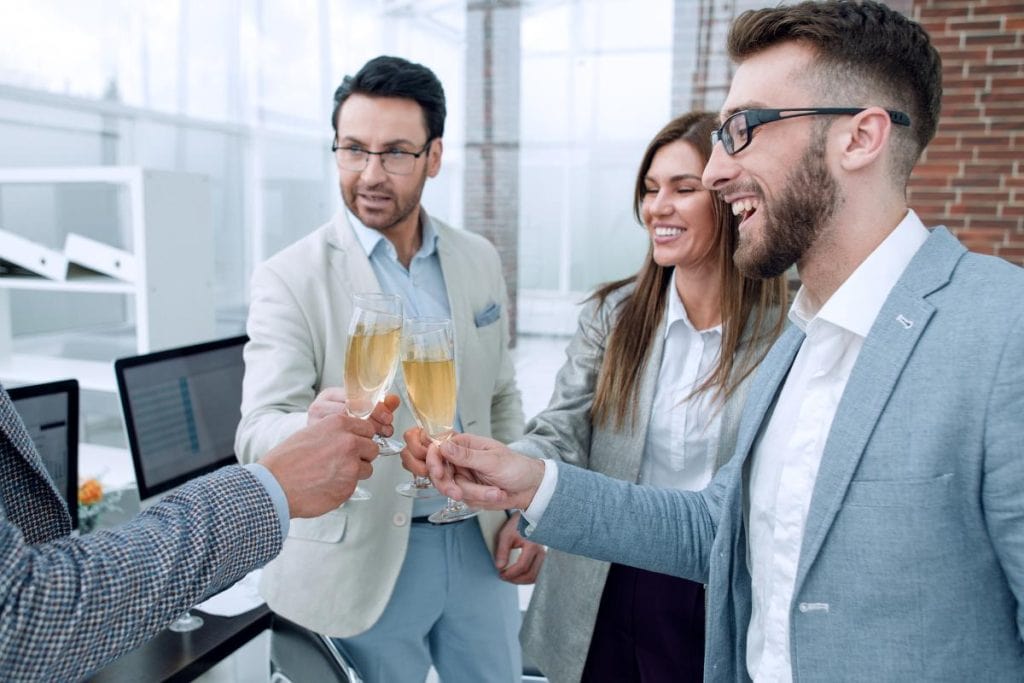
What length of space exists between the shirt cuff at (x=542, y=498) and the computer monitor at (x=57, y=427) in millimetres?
1002

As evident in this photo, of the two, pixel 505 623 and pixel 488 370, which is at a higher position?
pixel 488 370

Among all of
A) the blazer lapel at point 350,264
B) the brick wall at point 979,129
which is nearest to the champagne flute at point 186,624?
the blazer lapel at point 350,264

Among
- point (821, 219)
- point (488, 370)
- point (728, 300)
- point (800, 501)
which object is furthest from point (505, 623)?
point (821, 219)

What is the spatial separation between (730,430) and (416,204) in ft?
3.07

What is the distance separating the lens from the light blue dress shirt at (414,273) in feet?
6.17

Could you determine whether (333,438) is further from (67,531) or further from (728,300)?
(728,300)

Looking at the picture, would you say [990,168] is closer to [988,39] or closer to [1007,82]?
[1007,82]

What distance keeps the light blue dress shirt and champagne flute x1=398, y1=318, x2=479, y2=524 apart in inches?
23.5

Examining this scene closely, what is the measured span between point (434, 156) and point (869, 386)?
1.36 metres

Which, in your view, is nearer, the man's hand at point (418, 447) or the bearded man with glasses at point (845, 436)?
the bearded man with glasses at point (845, 436)

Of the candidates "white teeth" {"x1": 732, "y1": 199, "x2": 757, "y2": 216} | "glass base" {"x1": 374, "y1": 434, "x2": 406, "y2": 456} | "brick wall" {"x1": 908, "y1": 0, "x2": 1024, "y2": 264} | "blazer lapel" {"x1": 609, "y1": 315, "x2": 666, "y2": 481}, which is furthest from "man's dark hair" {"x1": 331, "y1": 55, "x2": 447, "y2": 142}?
"brick wall" {"x1": 908, "y1": 0, "x2": 1024, "y2": 264}

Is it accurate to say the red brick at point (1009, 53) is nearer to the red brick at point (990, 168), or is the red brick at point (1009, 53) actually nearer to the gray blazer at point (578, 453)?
the red brick at point (990, 168)

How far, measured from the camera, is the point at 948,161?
4.31 metres

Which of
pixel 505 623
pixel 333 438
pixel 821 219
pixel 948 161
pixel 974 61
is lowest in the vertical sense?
pixel 505 623
